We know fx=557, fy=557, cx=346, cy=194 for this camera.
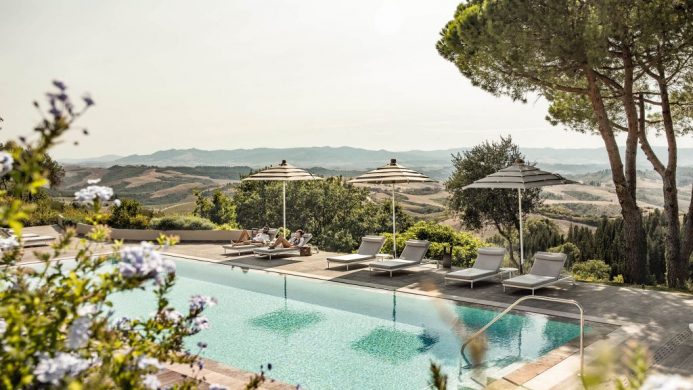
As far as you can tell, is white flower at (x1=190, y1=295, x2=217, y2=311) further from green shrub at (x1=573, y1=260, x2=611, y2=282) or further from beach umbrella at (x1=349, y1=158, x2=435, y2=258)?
green shrub at (x1=573, y1=260, x2=611, y2=282)

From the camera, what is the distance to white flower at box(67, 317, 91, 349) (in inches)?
74.2

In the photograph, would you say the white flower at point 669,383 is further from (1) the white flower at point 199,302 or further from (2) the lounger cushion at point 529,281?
(2) the lounger cushion at point 529,281

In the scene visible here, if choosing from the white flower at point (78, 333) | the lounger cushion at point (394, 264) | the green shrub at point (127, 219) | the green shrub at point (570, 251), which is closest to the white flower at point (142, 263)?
the white flower at point (78, 333)

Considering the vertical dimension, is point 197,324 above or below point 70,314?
below

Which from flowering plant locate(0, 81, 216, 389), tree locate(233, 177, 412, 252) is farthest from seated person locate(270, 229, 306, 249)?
tree locate(233, 177, 412, 252)

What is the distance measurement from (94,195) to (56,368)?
0.86 m

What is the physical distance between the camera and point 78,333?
190cm

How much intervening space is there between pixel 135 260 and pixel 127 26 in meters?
16.5

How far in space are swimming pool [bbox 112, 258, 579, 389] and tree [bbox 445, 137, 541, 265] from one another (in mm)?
10818

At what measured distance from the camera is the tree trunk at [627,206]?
499 inches

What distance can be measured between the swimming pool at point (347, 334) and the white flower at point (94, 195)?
15.1 feet

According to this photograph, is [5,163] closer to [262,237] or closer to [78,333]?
[78,333]

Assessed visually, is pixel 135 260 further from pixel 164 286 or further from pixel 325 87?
pixel 325 87

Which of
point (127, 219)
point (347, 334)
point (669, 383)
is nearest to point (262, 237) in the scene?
point (127, 219)
